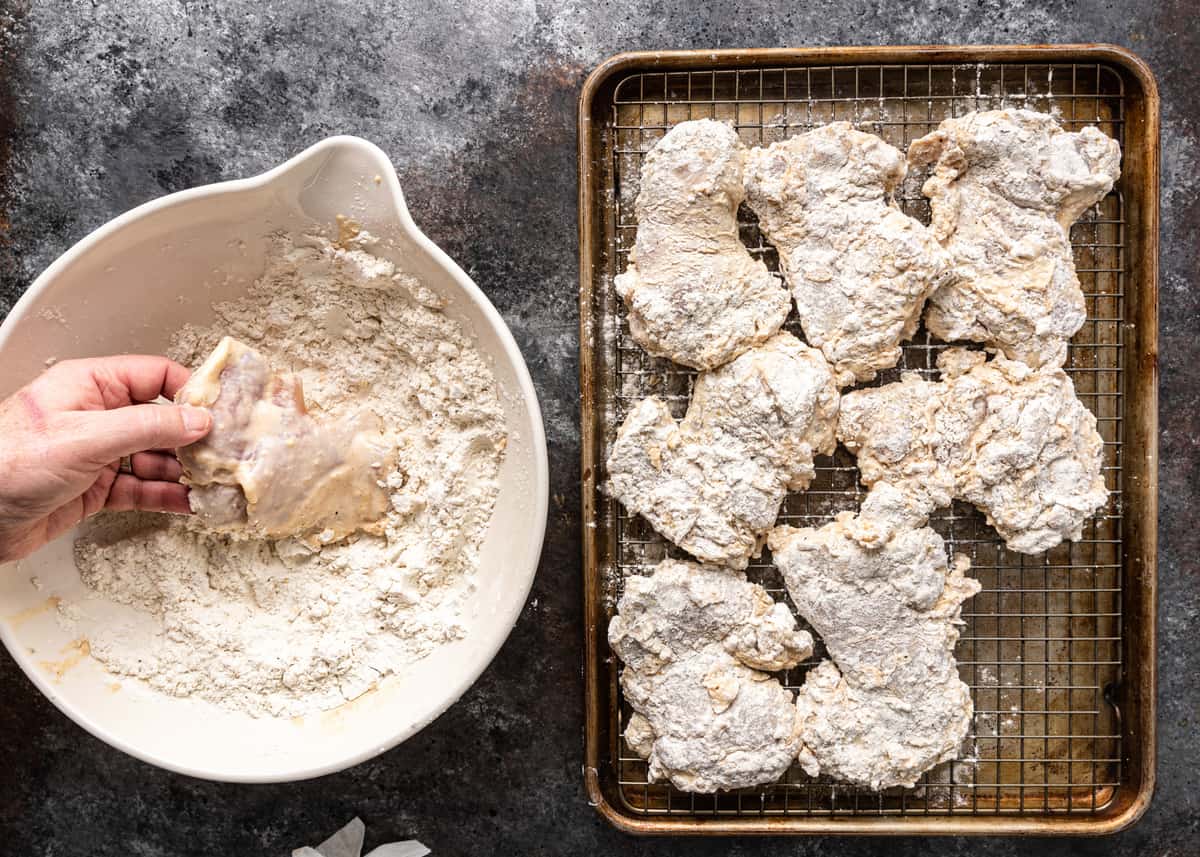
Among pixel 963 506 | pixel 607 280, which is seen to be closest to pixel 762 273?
pixel 607 280

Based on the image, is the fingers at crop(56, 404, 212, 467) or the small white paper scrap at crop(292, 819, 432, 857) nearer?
the fingers at crop(56, 404, 212, 467)

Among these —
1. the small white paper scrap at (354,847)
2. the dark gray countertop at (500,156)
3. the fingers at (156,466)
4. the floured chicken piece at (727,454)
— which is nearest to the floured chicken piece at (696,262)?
the floured chicken piece at (727,454)

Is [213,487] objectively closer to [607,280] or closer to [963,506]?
[607,280]

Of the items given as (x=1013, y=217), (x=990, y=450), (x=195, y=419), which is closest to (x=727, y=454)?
(x=990, y=450)

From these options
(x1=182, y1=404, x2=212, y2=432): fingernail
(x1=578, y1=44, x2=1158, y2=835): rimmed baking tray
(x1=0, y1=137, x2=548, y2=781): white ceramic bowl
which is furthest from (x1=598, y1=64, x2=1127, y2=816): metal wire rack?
(x1=182, y1=404, x2=212, y2=432): fingernail

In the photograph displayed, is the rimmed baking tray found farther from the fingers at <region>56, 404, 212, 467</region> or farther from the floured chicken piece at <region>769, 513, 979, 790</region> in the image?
the fingers at <region>56, 404, 212, 467</region>

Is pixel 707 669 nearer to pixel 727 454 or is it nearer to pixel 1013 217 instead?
pixel 727 454
